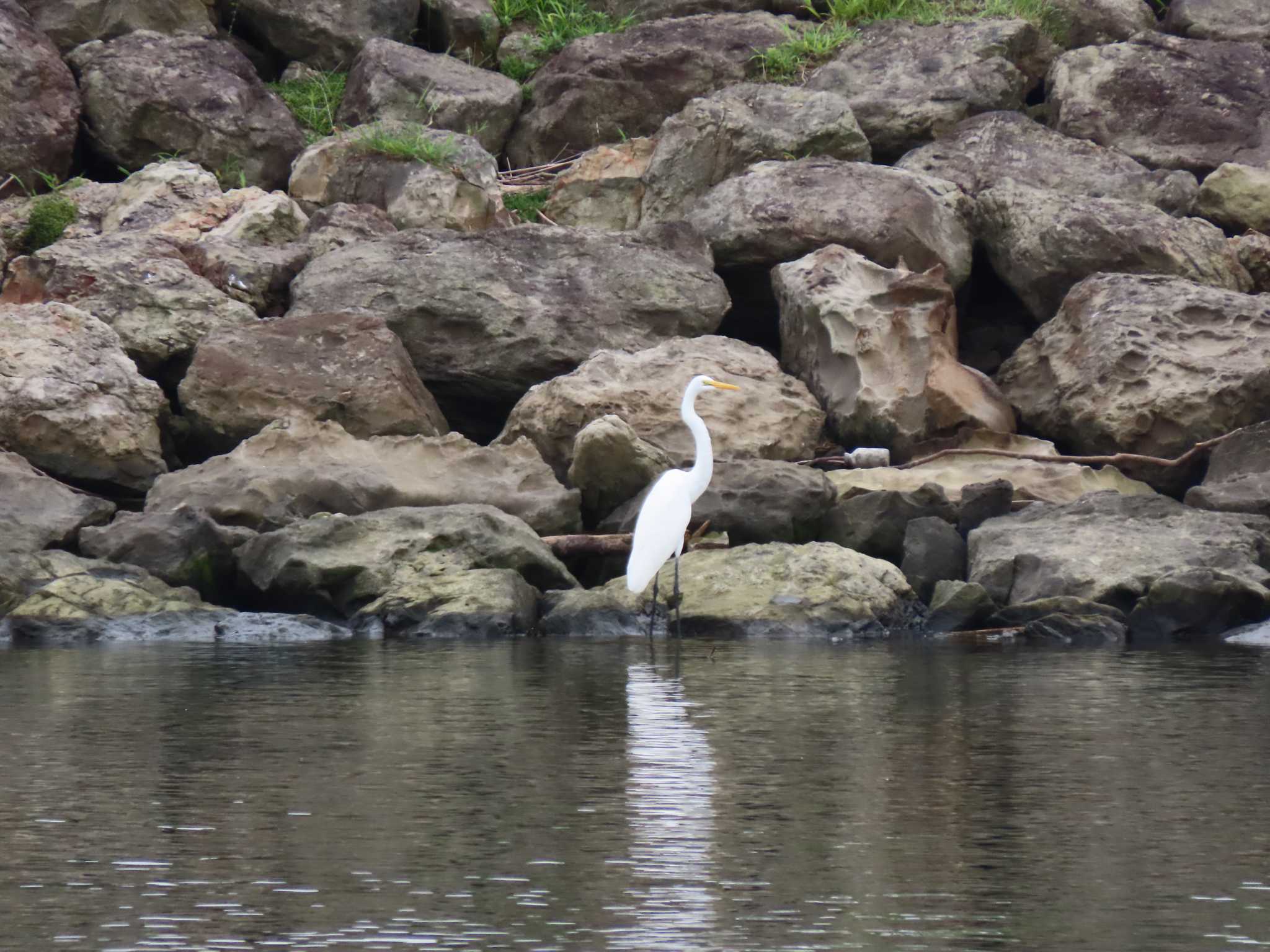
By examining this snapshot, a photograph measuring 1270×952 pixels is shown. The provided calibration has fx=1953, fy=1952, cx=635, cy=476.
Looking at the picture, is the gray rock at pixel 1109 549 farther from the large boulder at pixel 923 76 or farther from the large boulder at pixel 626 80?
the large boulder at pixel 626 80

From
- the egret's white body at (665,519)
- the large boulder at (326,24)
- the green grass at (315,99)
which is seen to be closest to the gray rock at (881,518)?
the egret's white body at (665,519)

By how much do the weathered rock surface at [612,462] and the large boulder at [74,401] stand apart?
352 cm

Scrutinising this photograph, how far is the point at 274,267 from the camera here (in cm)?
1814

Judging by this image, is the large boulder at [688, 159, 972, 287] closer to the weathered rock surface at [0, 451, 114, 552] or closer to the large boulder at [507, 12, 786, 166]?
the large boulder at [507, 12, 786, 166]

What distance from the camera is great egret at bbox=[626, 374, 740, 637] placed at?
12.8 metres

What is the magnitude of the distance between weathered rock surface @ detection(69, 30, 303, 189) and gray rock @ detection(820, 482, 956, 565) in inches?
391

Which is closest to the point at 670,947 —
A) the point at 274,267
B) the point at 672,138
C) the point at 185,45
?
the point at 274,267

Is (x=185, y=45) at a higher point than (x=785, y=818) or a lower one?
higher

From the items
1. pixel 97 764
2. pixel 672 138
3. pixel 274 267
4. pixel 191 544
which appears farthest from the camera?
pixel 672 138

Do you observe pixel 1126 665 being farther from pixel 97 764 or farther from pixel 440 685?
pixel 97 764

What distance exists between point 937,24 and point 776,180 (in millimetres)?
4869

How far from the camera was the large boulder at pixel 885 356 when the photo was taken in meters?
16.4

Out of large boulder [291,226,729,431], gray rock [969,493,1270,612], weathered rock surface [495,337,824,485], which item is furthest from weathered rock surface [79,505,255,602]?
gray rock [969,493,1270,612]

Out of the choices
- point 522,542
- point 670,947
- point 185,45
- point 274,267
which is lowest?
point 670,947
